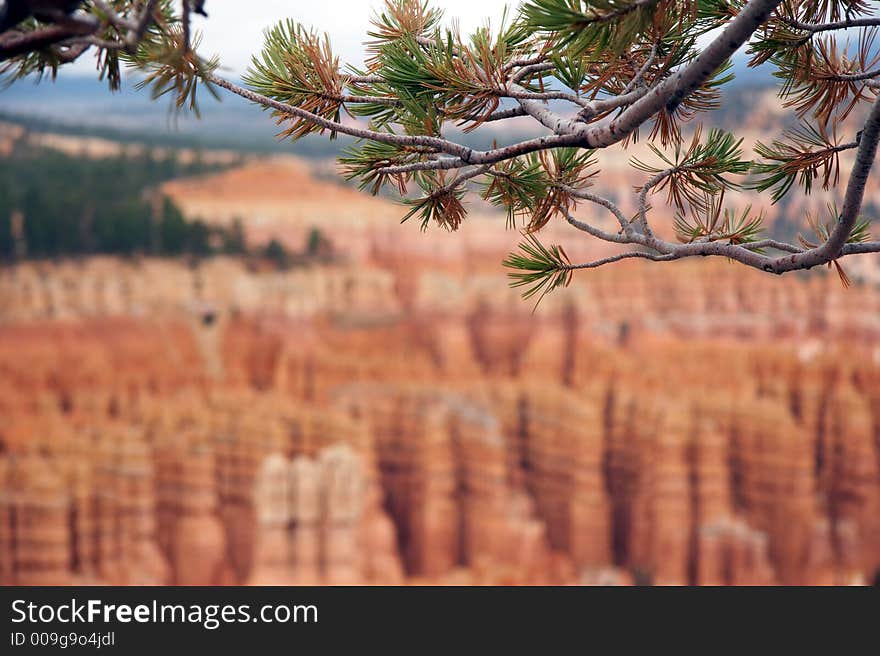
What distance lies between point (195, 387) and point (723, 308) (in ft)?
33.2

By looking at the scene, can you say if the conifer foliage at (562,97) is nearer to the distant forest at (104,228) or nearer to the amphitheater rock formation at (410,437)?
the amphitheater rock formation at (410,437)

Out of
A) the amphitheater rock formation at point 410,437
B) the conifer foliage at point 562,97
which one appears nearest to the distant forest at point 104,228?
the amphitheater rock formation at point 410,437

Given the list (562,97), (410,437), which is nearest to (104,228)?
(410,437)

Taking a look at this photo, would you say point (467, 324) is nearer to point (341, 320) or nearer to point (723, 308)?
point (341, 320)

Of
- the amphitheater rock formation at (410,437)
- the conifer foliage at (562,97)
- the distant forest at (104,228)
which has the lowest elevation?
the amphitheater rock formation at (410,437)

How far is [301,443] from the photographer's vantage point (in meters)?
13.5

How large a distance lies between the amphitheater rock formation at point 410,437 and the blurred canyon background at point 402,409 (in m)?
0.04

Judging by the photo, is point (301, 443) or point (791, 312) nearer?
point (301, 443)

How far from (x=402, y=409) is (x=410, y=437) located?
0.51 meters

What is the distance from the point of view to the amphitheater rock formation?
12.0 metres

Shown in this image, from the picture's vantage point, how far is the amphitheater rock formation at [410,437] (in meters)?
12.0

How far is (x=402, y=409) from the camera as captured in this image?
14.5 metres
